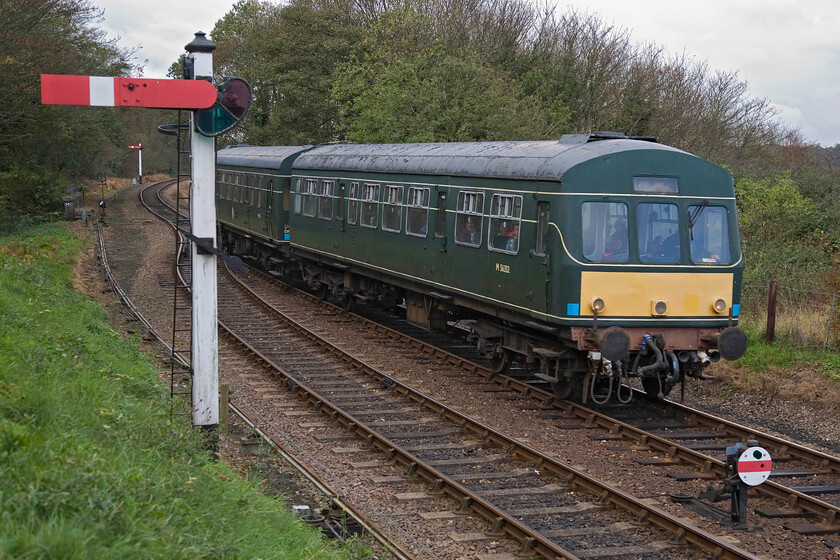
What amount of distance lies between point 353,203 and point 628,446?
9.59m

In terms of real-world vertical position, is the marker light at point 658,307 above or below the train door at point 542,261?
below

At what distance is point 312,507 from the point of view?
28.3 feet

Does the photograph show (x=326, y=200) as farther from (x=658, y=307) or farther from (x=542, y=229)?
(x=658, y=307)

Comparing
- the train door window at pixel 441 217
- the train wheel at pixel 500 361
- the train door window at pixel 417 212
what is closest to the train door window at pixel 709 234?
the train wheel at pixel 500 361

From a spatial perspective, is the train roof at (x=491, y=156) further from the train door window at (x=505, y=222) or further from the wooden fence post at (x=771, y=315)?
the wooden fence post at (x=771, y=315)

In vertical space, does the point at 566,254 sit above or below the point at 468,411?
above

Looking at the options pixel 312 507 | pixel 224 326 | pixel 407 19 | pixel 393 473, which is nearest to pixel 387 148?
pixel 224 326

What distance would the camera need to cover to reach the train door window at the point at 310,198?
21.2 metres

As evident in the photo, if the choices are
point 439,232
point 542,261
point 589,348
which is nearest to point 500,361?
point 439,232

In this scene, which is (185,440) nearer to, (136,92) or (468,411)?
(136,92)

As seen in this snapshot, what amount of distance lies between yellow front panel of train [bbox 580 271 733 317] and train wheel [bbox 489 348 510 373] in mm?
2847

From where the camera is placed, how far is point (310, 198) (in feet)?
70.5

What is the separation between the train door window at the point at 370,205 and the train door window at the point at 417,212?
62.9 inches

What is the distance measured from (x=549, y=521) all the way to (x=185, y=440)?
→ 328 centimetres
